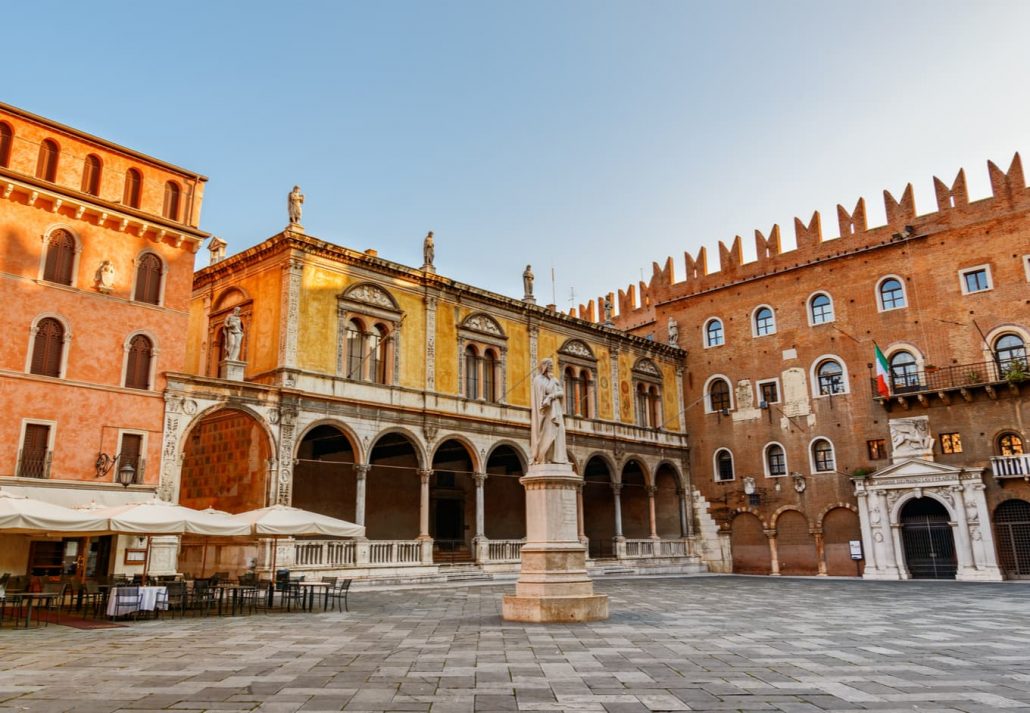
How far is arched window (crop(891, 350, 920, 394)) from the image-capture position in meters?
27.2

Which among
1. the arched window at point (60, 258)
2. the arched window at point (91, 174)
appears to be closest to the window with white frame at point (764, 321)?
the arched window at point (91, 174)

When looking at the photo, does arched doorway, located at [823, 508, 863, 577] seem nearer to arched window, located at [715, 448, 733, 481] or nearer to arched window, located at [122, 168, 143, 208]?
arched window, located at [715, 448, 733, 481]

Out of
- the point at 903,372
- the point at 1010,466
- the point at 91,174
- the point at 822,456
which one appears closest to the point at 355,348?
the point at 91,174

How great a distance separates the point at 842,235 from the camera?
2975 cm

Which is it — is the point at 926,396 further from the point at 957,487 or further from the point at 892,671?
the point at 892,671

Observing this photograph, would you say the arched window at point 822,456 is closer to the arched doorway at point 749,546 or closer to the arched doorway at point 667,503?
the arched doorway at point 749,546

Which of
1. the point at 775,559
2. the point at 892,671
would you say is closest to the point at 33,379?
the point at 892,671

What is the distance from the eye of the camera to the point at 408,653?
8516 mm

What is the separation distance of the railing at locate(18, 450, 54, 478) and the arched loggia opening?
11.8ft

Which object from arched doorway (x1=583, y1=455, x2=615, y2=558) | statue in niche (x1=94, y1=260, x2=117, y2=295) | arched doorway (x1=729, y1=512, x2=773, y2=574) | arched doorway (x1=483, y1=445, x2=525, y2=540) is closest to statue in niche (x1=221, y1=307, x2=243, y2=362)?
statue in niche (x1=94, y1=260, x2=117, y2=295)

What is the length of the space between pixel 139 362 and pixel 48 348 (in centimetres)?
187

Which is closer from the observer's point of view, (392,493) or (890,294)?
(392,493)

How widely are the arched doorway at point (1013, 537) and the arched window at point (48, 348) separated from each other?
90.9ft

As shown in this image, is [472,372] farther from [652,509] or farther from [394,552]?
[652,509]
